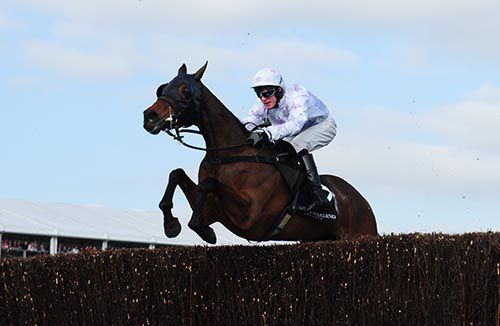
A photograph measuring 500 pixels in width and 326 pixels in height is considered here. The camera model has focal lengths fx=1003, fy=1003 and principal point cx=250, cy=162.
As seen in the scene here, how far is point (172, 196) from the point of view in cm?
800

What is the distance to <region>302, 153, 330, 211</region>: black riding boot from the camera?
8.85m

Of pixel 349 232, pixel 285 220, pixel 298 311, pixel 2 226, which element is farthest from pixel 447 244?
pixel 2 226

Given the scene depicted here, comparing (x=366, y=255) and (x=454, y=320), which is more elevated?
(x=366, y=255)

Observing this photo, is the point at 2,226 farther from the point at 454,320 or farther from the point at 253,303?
the point at 454,320

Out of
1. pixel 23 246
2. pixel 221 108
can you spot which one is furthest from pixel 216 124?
pixel 23 246

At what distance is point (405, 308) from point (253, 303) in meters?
1.26

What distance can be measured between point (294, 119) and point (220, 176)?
903 millimetres

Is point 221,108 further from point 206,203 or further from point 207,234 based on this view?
point 207,234

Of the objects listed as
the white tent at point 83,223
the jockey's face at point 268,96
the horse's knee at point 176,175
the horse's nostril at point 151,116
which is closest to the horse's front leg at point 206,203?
the horse's knee at point 176,175

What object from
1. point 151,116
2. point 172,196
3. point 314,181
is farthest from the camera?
point 314,181

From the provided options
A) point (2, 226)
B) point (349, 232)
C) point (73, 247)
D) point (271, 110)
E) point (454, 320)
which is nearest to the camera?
point (454, 320)

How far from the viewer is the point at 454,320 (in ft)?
22.6

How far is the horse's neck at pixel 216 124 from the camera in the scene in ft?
27.5

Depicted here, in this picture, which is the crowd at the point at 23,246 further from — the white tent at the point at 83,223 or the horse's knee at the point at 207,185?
the horse's knee at the point at 207,185
